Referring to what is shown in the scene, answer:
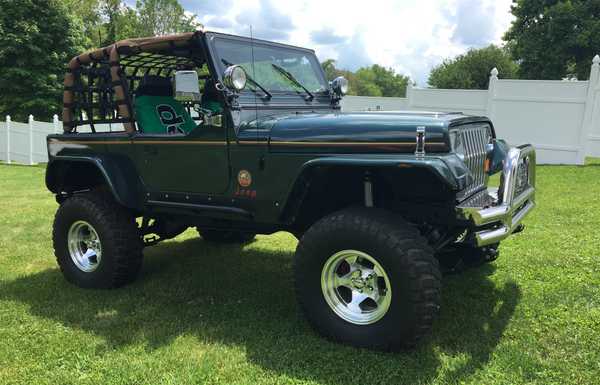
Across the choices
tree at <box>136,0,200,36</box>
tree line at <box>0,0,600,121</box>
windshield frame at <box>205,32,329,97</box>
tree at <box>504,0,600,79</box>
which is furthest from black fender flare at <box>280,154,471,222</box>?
tree at <box>136,0,200,36</box>

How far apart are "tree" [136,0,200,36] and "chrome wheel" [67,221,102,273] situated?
38.9 metres

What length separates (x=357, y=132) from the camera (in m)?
3.37

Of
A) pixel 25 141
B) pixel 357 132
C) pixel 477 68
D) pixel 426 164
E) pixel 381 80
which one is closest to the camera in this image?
pixel 426 164

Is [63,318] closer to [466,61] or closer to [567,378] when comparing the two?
[567,378]

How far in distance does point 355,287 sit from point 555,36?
3094cm

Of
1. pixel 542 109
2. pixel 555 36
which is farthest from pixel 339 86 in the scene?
pixel 555 36

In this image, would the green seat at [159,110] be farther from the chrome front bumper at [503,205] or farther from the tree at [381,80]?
the tree at [381,80]

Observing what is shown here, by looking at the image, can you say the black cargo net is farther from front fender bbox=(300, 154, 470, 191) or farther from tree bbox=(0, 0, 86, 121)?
tree bbox=(0, 0, 86, 121)

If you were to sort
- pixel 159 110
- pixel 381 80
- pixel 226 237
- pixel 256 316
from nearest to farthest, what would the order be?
1. pixel 256 316
2. pixel 159 110
3. pixel 226 237
4. pixel 381 80

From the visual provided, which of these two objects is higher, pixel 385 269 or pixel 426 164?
pixel 426 164

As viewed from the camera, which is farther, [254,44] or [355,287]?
[254,44]

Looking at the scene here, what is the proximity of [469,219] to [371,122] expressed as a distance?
0.88 metres

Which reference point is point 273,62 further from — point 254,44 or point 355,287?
point 355,287

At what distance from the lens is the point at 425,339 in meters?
3.54
